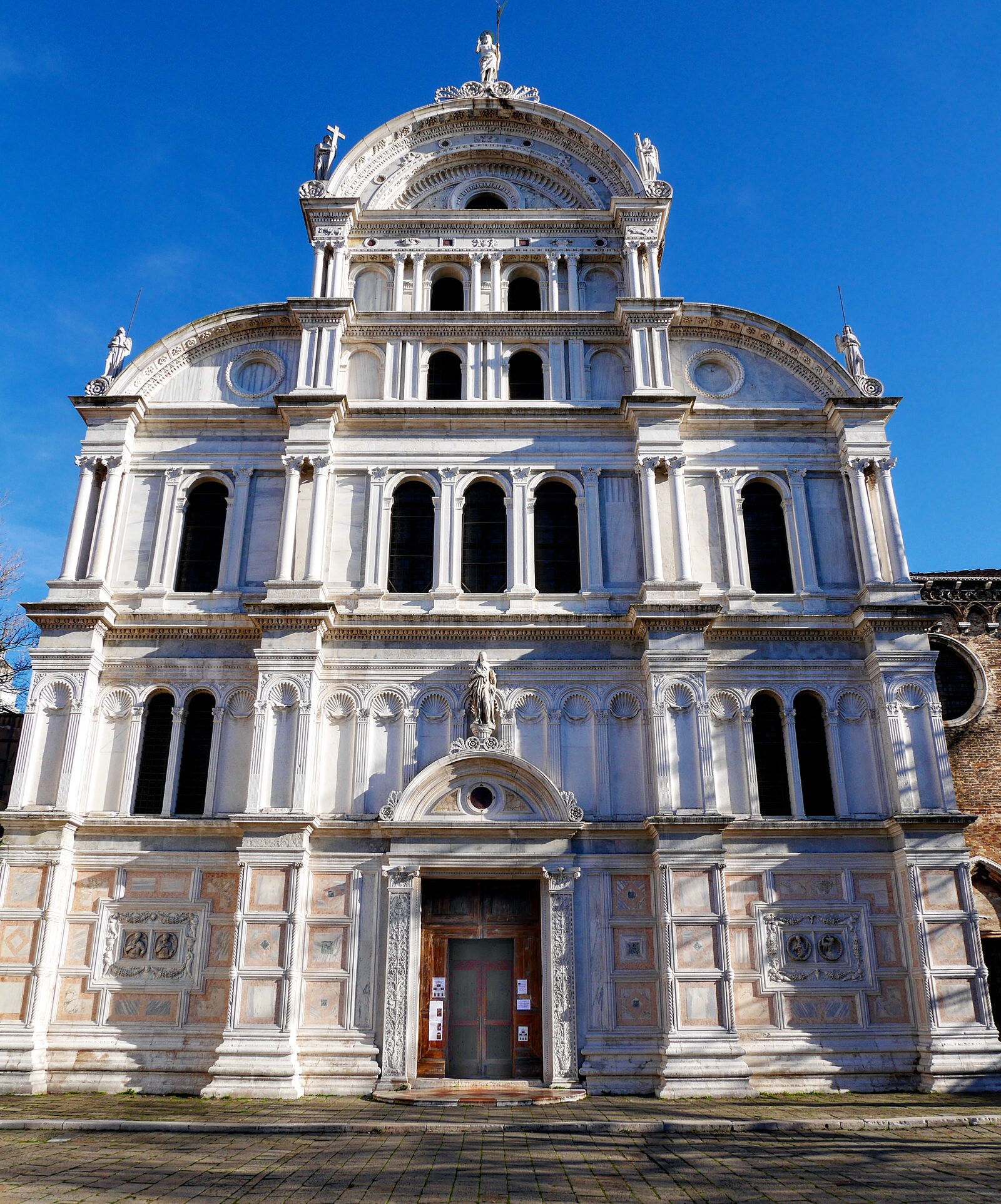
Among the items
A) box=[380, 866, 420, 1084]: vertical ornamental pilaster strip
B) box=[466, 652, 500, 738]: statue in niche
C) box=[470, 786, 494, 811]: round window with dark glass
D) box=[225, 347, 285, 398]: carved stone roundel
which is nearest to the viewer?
box=[380, 866, 420, 1084]: vertical ornamental pilaster strip

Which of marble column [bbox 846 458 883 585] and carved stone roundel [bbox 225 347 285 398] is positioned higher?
carved stone roundel [bbox 225 347 285 398]

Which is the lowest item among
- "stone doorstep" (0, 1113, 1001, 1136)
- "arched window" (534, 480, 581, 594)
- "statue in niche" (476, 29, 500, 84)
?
"stone doorstep" (0, 1113, 1001, 1136)

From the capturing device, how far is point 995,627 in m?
25.4

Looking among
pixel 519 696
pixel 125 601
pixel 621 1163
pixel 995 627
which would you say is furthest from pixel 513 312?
pixel 621 1163

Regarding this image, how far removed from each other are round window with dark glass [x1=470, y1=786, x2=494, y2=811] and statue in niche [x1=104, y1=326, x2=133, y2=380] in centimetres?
1302

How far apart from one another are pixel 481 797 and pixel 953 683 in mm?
13572

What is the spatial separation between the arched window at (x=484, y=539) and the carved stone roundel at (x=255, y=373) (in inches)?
223

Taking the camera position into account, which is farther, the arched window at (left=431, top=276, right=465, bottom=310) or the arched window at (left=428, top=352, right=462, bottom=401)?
the arched window at (left=431, top=276, right=465, bottom=310)

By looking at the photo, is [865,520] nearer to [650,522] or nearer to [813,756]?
[650,522]

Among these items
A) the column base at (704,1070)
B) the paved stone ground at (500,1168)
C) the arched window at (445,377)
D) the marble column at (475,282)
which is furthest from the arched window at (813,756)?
the marble column at (475,282)

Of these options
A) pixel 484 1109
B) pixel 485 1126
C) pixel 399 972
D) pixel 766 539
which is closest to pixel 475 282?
pixel 766 539

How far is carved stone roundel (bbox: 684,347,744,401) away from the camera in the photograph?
23.6 metres

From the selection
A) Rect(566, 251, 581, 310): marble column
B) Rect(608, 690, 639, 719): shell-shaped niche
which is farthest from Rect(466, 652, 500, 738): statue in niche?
Rect(566, 251, 581, 310): marble column

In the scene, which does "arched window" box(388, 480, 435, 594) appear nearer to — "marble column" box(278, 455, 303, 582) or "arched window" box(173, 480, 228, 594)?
"marble column" box(278, 455, 303, 582)
